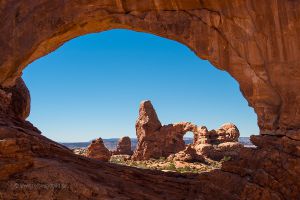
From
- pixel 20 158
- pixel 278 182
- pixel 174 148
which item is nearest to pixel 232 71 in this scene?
pixel 278 182

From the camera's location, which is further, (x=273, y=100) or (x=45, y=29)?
(x=45, y=29)

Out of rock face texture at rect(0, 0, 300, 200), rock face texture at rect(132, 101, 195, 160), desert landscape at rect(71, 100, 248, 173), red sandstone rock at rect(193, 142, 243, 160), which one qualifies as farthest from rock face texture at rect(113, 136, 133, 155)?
rock face texture at rect(0, 0, 300, 200)

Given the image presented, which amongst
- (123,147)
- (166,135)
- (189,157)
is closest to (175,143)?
(166,135)

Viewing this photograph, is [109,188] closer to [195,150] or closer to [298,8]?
[298,8]

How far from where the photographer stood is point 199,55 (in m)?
14.0

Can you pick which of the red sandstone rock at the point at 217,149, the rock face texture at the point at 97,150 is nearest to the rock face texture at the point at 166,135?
the red sandstone rock at the point at 217,149

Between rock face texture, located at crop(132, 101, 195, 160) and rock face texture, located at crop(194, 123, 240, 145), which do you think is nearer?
rock face texture, located at crop(194, 123, 240, 145)

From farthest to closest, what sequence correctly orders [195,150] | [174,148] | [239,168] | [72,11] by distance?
1. [174,148]
2. [195,150]
3. [72,11]
4. [239,168]

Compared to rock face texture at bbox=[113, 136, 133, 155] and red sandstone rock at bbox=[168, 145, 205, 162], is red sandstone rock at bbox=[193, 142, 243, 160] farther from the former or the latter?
rock face texture at bbox=[113, 136, 133, 155]

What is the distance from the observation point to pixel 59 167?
1164cm

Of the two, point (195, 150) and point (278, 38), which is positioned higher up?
point (278, 38)

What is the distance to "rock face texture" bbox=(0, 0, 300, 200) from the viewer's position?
11.4 meters

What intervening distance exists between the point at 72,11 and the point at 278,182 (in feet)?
32.8

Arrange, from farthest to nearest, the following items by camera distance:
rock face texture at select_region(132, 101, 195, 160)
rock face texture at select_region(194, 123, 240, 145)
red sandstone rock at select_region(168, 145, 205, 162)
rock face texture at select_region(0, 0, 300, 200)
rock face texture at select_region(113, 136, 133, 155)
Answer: rock face texture at select_region(113, 136, 133, 155) → rock face texture at select_region(132, 101, 195, 160) → rock face texture at select_region(194, 123, 240, 145) → red sandstone rock at select_region(168, 145, 205, 162) → rock face texture at select_region(0, 0, 300, 200)
